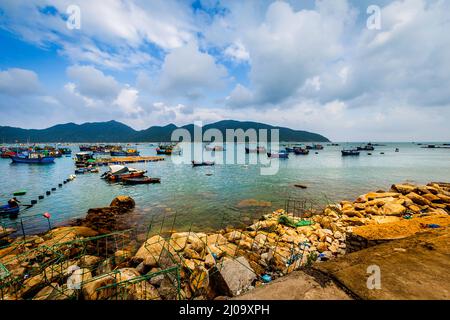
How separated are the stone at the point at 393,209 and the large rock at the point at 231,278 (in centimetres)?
1206

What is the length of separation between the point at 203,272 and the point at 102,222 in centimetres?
1183

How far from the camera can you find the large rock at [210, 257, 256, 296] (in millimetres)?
5242

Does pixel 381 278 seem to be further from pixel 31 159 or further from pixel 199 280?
pixel 31 159

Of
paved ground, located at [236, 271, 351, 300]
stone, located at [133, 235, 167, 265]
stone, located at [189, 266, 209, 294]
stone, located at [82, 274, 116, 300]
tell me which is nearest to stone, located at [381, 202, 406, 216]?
paved ground, located at [236, 271, 351, 300]

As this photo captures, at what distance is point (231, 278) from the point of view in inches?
213

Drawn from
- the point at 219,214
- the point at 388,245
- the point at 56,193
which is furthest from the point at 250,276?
the point at 56,193

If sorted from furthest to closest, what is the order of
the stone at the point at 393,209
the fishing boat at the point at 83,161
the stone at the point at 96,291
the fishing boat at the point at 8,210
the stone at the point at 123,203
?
the fishing boat at the point at 83,161 → the stone at the point at 123,203 → the fishing boat at the point at 8,210 → the stone at the point at 393,209 → the stone at the point at 96,291

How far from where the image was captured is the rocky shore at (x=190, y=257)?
4.96 metres

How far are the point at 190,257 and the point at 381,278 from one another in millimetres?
5828

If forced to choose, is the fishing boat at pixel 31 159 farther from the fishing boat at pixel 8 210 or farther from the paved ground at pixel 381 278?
the paved ground at pixel 381 278

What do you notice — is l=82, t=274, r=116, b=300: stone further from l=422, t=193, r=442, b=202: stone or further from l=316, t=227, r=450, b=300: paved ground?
l=422, t=193, r=442, b=202: stone

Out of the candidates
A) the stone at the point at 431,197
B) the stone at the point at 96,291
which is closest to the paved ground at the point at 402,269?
the stone at the point at 96,291

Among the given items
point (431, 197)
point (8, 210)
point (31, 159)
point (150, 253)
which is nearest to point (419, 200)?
point (431, 197)
